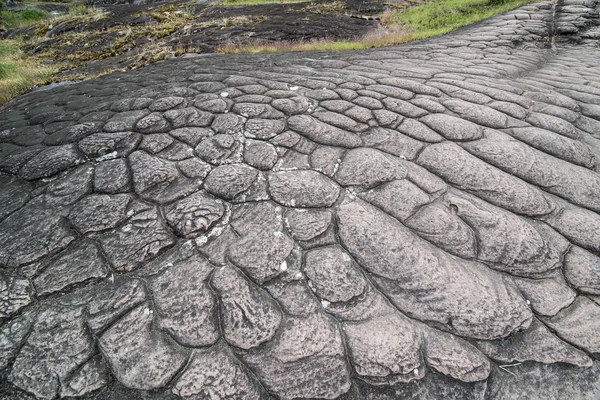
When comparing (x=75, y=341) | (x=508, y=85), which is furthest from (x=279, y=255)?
(x=508, y=85)

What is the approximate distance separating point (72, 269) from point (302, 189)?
4.55ft

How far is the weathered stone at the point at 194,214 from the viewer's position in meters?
1.80

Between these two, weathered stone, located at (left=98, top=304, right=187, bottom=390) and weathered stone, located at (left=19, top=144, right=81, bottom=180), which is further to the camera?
weathered stone, located at (left=19, top=144, right=81, bottom=180)

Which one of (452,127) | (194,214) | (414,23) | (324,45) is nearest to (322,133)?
(452,127)

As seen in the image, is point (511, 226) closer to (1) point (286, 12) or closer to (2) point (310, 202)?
(2) point (310, 202)

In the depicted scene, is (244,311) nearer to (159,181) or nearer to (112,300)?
(112,300)

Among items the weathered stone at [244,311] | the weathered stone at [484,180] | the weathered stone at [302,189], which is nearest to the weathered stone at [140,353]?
the weathered stone at [244,311]

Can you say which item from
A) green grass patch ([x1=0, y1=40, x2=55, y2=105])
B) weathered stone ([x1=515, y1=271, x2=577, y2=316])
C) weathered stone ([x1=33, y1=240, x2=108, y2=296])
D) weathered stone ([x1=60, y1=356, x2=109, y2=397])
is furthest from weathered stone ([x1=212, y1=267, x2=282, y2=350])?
green grass patch ([x1=0, y1=40, x2=55, y2=105])

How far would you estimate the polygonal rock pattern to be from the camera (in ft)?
4.33

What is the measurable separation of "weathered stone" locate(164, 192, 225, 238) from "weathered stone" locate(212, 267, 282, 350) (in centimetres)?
34

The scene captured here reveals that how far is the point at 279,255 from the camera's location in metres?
1.66

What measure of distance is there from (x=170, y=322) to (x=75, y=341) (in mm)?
430

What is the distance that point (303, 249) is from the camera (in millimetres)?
1692

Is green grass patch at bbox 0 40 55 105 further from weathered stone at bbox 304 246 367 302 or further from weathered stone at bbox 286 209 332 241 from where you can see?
weathered stone at bbox 304 246 367 302
